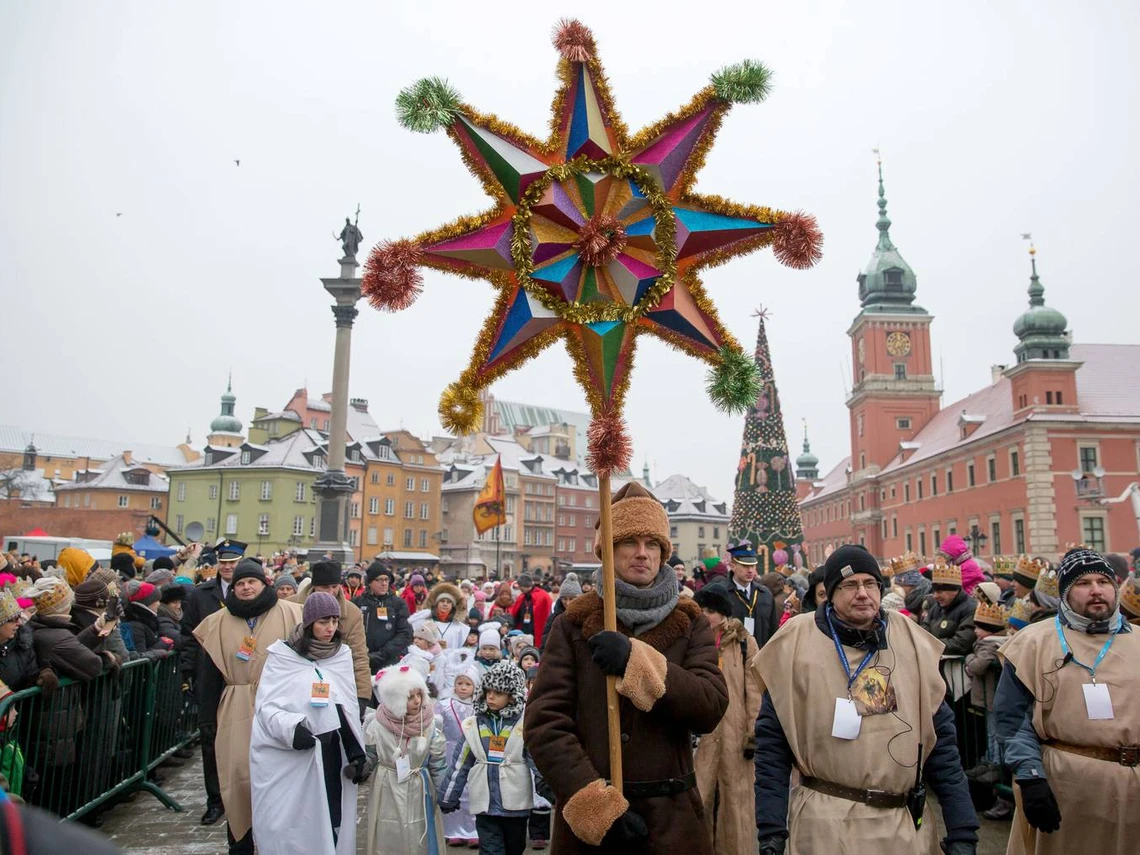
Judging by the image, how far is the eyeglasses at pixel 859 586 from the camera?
394 cm

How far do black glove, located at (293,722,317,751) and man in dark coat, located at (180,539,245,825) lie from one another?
224cm

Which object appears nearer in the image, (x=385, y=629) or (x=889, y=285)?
(x=385, y=629)

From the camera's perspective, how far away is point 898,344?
7888 centimetres

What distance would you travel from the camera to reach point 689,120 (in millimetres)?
4410

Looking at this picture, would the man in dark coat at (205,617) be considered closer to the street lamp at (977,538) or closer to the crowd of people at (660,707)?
the crowd of people at (660,707)

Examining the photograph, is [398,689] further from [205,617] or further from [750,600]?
[750,600]

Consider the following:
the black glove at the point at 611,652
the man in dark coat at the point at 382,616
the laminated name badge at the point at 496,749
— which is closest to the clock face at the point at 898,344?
the man in dark coat at the point at 382,616

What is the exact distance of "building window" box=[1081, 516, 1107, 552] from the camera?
49.4 meters

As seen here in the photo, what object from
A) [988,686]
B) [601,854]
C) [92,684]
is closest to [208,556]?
[92,684]

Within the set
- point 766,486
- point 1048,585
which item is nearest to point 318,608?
point 1048,585

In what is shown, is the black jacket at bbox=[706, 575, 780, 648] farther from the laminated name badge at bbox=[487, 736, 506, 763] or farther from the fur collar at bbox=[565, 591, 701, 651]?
the fur collar at bbox=[565, 591, 701, 651]

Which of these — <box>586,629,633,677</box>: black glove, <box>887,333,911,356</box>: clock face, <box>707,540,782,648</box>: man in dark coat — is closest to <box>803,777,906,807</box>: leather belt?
<box>586,629,633,677</box>: black glove

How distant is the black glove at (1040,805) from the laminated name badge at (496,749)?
133 inches

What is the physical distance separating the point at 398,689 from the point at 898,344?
78.7 meters
